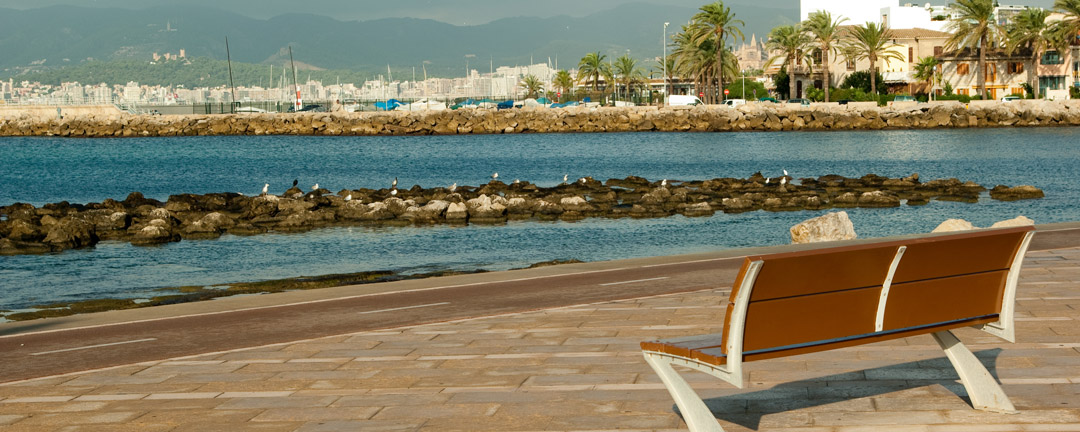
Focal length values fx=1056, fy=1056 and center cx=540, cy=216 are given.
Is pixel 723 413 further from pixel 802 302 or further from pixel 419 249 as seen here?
pixel 419 249

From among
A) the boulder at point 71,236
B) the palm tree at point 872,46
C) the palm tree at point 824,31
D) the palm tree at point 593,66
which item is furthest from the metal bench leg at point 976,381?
the palm tree at point 593,66

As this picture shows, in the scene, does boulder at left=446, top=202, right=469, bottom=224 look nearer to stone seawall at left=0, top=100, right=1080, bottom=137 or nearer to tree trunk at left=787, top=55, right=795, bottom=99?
stone seawall at left=0, top=100, right=1080, bottom=137

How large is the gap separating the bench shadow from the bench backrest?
36.9 inches

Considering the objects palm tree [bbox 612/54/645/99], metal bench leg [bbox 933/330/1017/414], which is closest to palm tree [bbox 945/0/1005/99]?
palm tree [bbox 612/54/645/99]

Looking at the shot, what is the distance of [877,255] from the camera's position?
18.6 ft

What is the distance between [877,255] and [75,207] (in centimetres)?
3417

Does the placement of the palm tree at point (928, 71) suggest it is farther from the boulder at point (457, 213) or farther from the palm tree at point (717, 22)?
the boulder at point (457, 213)

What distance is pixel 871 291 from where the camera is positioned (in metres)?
5.85

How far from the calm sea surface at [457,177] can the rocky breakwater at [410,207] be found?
102 cm

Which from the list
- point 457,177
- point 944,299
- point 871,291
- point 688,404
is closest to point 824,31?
point 457,177

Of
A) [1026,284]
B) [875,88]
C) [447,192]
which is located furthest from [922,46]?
[1026,284]

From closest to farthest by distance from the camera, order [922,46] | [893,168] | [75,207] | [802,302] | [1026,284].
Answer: [802,302], [1026,284], [75,207], [893,168], [922,46]

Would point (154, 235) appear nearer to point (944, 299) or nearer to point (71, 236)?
point (71, 236)

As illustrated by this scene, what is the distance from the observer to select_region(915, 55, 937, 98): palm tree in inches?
4090
